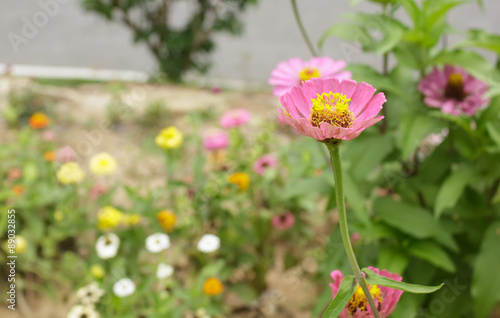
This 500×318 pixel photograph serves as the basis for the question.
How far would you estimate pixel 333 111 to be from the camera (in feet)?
1.28

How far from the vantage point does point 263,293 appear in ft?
4.88

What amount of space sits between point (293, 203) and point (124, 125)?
122 cm

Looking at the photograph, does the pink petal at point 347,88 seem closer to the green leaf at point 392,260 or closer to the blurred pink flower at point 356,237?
the green leaf at point 392,260

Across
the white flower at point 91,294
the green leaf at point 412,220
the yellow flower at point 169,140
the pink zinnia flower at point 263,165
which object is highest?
the green leaf at point 412,220

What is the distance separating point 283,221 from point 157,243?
41 cm

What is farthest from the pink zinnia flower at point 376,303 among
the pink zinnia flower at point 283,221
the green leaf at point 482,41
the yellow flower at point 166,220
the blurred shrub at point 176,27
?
the blurred shrub at point 176,27

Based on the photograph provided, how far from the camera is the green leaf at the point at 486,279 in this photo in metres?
0.91

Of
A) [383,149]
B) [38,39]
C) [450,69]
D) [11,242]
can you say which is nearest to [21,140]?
[11,242]

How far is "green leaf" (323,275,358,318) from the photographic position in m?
0.38

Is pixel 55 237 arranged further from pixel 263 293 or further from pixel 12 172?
pixel 263 293

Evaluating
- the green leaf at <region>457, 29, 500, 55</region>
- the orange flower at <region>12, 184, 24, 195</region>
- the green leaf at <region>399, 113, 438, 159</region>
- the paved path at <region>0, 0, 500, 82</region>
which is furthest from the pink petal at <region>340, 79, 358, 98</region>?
the paved path at <region>0, 0, 500, 82</region>

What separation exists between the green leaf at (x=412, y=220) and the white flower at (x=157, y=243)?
1.70ft

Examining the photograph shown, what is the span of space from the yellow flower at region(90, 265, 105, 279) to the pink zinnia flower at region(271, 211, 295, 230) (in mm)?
500

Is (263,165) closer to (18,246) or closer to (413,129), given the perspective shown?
(413,129)
